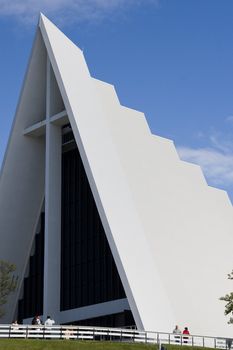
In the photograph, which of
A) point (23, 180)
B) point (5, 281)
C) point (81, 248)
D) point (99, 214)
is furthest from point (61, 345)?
point (23, 180)

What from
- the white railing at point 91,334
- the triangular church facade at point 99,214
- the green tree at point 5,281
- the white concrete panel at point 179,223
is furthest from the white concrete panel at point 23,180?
the white railing at point 91,334

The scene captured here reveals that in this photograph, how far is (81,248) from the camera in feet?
137

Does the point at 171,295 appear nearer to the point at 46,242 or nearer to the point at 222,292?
the point at 222,292

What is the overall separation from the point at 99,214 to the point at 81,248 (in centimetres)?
600

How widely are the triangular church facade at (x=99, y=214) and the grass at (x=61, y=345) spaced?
347 cm

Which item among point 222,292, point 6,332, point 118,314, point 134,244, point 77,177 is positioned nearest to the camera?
point 6,332

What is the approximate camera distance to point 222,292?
41.0m

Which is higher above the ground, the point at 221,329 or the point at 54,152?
the point at 54,152

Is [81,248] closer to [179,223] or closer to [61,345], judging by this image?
[179,223]

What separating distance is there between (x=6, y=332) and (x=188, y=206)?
1728 centimetres

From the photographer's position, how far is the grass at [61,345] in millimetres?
27672

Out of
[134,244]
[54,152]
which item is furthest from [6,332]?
[54,152]

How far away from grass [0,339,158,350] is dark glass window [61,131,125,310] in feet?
28.9

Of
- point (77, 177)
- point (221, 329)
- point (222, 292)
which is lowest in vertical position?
point (221, 329)
